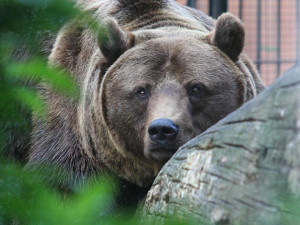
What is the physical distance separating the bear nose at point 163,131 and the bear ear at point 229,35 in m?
0.91

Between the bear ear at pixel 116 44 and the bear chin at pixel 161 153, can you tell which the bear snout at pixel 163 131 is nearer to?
the bear chin at pixel 161 153

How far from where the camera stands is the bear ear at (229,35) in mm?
4230

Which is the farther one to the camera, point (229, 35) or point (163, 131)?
point (229, 35)

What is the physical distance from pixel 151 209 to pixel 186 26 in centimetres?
288

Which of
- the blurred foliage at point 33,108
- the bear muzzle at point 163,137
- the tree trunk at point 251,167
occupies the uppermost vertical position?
the blurred foliage at point 33,108

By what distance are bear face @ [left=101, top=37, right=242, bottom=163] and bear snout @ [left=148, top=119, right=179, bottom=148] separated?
0.13 meters

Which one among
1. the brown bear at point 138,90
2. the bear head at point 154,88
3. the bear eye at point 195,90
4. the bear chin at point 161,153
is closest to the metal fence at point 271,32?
the brown bear at point 138,90

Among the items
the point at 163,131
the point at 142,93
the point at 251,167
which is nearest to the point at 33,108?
the point at 251,167

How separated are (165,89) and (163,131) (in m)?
0.40

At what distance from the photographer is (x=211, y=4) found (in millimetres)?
7977

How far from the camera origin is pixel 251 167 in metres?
1.44

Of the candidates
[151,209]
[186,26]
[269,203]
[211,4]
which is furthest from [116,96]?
[211,4]

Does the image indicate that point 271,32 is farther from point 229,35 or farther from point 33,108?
point 33,108

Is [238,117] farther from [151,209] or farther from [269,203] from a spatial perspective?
[151,209]
